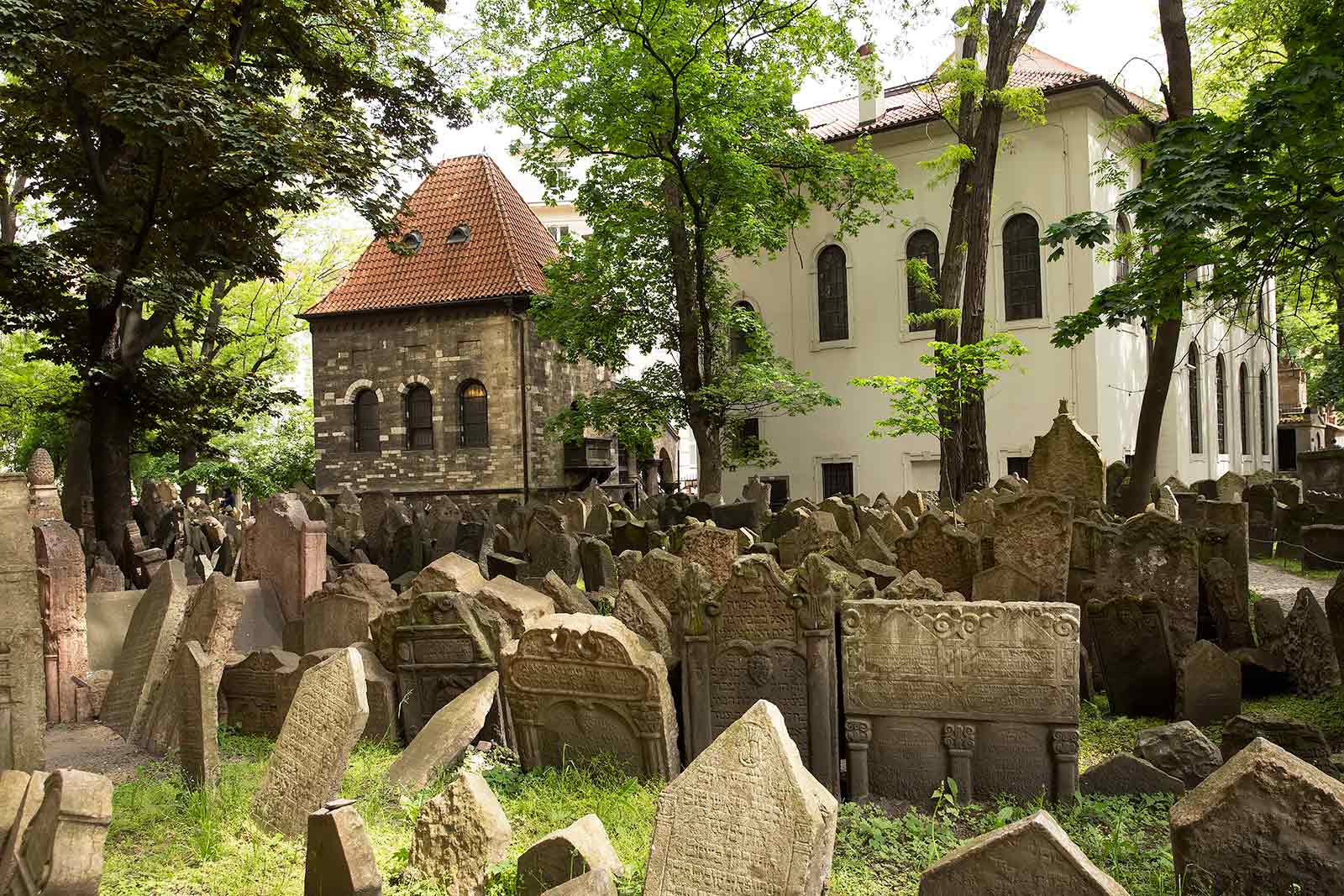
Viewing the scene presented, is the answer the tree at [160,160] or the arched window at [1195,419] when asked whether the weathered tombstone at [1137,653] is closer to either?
the tree at [160,160]

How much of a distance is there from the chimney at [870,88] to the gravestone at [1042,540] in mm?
12243

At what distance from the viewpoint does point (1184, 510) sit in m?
11.2

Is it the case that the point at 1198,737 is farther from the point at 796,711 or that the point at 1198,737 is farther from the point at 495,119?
the point at 495,119

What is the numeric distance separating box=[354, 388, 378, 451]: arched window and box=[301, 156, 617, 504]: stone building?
3cm

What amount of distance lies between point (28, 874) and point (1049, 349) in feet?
72.2

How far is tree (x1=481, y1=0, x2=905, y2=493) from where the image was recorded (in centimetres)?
1661

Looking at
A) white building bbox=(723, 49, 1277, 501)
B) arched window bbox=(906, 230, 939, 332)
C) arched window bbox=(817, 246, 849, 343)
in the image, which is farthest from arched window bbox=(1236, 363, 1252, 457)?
arched window bbox=(817, 246, 849, 343)

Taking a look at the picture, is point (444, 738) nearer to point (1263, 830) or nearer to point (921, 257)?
point (1263, 830)

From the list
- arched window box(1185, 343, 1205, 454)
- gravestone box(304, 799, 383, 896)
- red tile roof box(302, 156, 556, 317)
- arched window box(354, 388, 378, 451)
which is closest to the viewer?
gravestone box(304, 799, 383, 896)

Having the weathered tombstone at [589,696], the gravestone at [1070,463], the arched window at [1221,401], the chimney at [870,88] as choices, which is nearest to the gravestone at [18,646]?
the weathered tombstone at [589,696]

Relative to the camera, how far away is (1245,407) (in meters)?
29.4

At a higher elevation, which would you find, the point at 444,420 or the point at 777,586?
the point at 444,420

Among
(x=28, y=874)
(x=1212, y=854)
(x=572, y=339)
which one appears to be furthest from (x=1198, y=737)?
(x=572, y=339)

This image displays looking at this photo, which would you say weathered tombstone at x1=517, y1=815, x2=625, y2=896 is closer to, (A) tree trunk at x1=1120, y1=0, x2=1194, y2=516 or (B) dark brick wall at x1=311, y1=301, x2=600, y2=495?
(A) tree trunk at x1=1120, y1=0, x2=1194, y2=516
